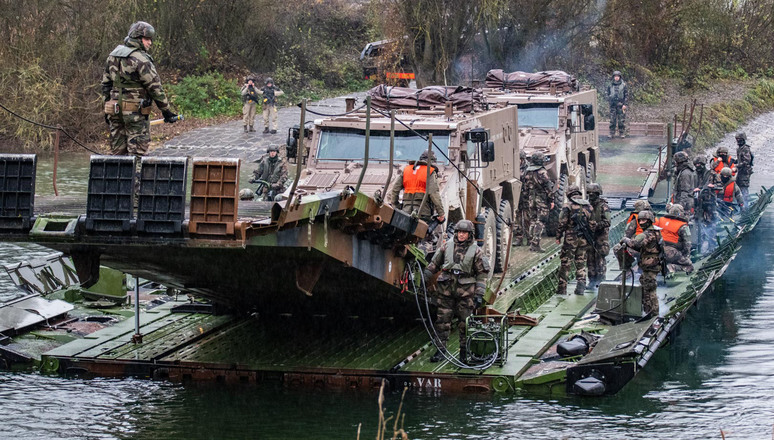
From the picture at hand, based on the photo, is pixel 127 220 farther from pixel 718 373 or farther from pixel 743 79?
pixel 743 79

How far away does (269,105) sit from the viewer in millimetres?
32125

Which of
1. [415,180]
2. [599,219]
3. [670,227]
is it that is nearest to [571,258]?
[599,219]

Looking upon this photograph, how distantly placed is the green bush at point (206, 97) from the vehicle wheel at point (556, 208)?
58.2 feet

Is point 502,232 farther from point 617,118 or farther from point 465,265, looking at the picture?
point 617,118

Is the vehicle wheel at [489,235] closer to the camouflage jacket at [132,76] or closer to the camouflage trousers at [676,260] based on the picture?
the camouflage trousers at [676,260]

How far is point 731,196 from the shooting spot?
797 inches

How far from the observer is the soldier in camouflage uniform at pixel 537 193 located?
56.4ft

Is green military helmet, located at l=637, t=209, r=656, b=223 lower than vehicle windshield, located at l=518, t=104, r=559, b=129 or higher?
lower

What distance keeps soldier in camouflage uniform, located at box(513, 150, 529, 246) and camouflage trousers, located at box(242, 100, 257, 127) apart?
14.7m

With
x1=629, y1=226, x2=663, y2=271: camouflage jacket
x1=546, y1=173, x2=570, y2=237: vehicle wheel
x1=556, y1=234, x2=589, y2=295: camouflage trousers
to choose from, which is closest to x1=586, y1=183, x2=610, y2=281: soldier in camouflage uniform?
x1=556, y1=234, x2=589, y2=295: camouflage trousers

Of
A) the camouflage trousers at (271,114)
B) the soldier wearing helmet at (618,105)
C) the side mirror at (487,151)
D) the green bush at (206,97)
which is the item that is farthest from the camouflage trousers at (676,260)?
the green bush at (206,97)

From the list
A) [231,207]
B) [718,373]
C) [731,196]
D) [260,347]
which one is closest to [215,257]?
[231,207]

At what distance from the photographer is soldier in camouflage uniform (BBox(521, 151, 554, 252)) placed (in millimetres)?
17203

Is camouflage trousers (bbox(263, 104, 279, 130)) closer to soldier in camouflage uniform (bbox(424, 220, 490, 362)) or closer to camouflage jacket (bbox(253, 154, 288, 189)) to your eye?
camouflage jacket (bbox(253, 154, 288, 189))
